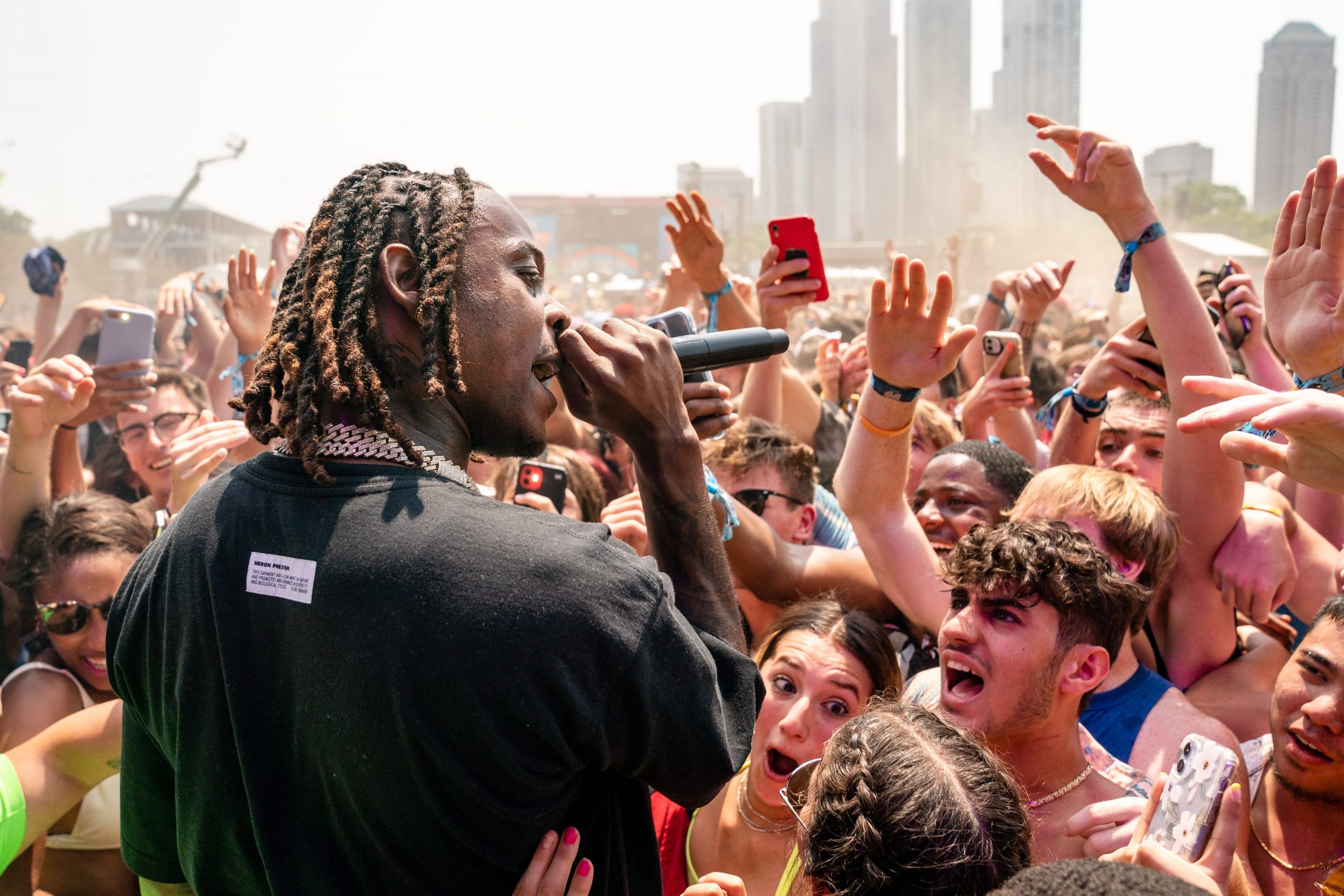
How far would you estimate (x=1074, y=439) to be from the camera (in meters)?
3.77

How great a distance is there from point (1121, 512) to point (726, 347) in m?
1.36

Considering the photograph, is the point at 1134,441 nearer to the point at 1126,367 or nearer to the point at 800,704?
the point at 1126,367

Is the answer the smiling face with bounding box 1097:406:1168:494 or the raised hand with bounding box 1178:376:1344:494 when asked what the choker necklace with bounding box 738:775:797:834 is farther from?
the smiling face with bounding box 1097:406:1168:494

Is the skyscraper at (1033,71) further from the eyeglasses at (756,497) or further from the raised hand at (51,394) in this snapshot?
the raised hand at (51,394)

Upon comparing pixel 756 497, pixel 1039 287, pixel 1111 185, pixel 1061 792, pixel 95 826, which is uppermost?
pixel 1111 185

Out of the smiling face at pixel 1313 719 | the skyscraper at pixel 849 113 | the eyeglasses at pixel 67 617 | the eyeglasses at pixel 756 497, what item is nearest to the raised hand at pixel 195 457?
the eyeglasses at pixel 67 617

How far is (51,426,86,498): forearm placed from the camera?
446cm

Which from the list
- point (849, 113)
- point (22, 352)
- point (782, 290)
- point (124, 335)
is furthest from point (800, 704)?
point (849, 113)

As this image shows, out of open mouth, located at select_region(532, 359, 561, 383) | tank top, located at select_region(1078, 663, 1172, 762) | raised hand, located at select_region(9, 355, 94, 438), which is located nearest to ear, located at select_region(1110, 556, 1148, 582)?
tank top, located at select_region(1078, 663, 1172, 762)

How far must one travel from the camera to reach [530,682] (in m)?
1.22

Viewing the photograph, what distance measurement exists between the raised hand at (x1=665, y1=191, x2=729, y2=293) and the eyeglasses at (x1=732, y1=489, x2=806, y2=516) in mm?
1201

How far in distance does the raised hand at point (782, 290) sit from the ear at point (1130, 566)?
1852 millimetres

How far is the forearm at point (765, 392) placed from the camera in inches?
179

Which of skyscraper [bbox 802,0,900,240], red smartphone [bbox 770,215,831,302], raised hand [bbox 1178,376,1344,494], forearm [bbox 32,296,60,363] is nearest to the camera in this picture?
raised hand [bbox 1178,376,1344,494]
